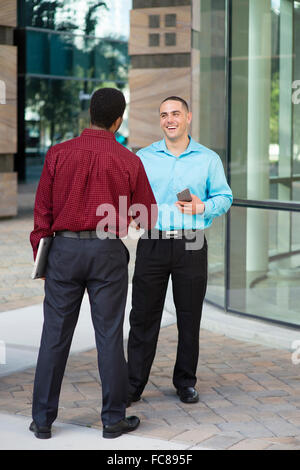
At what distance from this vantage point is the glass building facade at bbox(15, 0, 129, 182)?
75.8 ft

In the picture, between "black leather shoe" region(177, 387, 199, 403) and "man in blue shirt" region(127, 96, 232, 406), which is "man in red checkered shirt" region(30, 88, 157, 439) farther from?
"black leather shoe" region(177, 387, 199, 403)

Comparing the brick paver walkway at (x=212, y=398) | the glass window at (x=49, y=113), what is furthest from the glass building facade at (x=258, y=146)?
the glass window at (x=49, y=113)

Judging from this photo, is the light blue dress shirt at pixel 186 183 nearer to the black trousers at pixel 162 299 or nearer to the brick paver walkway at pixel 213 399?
the black trousers at pixel 162 299

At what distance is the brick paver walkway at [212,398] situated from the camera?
4551 millimetres

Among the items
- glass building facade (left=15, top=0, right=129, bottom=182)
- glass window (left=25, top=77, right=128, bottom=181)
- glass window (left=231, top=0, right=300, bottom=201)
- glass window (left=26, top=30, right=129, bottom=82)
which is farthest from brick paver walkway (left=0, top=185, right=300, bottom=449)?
glass window (left=25, top=77, right=128, bottom=181)

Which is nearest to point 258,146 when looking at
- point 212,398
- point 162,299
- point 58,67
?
point 162,299

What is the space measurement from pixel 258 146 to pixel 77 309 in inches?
140

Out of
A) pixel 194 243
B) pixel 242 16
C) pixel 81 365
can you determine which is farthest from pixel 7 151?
pixel 194 243

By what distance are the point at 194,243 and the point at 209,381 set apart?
122cm

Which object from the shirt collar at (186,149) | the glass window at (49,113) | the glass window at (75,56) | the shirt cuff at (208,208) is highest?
the glass window at (75,56)

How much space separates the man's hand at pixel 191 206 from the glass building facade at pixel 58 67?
18357 millimetres

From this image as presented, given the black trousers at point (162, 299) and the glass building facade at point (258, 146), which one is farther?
the glass building facade at point (258, 146)

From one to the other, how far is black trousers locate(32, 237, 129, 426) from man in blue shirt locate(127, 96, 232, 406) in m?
0.63

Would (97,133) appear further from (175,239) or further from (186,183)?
(175,239)
